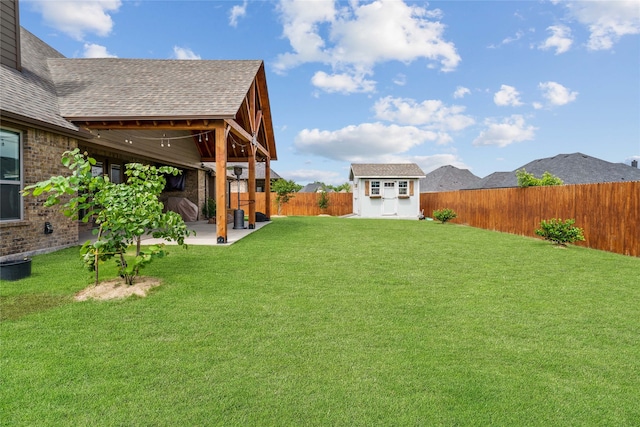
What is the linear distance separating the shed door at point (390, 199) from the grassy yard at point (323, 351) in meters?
18.8

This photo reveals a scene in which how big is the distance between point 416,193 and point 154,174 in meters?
21.7

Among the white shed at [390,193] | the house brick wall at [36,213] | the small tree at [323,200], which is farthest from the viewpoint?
the small tree at [323,200]

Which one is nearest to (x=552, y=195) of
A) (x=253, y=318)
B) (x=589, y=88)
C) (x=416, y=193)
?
(x=589, y=88)

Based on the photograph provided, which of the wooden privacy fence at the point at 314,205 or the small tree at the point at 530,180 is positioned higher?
the small tree at the point at 530,180

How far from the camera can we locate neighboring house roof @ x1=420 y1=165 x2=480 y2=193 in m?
40.8

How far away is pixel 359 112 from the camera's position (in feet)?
74.8

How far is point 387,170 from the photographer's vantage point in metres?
25.2

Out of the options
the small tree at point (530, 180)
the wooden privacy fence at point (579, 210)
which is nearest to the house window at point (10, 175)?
the wooden privacy fence at point (579, 210)

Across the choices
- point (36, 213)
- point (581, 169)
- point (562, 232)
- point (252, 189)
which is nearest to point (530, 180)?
point (562, 232)

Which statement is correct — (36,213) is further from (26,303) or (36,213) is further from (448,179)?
(448,179)

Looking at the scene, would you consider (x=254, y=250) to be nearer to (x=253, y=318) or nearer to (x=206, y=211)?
(x=253, y=318)

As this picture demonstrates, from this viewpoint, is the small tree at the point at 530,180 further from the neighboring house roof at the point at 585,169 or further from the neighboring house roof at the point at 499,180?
the neighboring house roof at the point at 499,180

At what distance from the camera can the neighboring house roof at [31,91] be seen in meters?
7.09

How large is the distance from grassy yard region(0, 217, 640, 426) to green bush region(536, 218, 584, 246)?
403 cm
